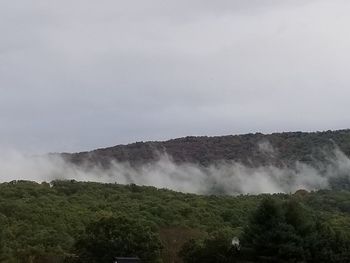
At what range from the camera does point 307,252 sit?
134 ft

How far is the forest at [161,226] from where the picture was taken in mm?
41562

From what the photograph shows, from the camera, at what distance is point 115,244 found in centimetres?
4569

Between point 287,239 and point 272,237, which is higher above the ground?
point 272,237

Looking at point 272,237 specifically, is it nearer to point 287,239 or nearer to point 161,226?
point 287,239

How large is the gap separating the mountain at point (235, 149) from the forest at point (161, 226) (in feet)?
79.0

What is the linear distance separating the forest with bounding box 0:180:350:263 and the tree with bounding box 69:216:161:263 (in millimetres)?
60

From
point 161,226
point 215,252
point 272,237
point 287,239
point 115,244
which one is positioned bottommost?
point 215,252

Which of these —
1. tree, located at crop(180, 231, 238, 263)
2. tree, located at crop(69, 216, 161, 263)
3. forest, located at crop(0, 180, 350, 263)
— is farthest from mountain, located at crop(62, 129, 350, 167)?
tree, located at crop(180, 231, 238, 263)

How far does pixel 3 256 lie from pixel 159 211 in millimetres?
28512

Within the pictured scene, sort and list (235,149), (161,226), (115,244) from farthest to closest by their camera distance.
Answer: (235,149) < (161,226) < (115,244)

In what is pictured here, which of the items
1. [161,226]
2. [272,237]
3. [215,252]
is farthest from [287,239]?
[161,226]

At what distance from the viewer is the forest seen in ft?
136

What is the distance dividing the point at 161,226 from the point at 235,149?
197 feet

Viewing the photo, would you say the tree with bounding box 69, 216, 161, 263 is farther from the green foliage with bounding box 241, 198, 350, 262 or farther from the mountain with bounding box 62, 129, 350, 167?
the mountain with bounding box 62, 129, 350, 167
